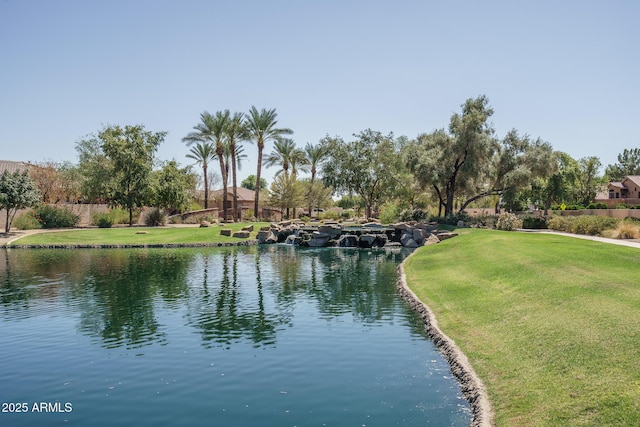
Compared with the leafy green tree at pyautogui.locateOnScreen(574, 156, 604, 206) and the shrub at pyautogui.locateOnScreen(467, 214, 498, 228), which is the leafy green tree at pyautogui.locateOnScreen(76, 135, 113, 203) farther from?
the leafy green tree at pyautogui.locateOnScreen(574, 156, 604, 206)

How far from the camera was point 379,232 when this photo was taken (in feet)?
163

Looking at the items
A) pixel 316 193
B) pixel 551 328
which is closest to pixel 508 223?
A: pixel 551 328

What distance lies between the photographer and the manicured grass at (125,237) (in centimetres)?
4544

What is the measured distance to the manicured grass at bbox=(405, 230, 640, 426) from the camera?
824 centimetres

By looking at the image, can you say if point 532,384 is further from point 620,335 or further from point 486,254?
point 486,254

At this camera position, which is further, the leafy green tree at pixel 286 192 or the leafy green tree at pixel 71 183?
the leafy green tree at pixel 286 192

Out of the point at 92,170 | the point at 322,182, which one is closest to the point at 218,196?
the point at 322,182

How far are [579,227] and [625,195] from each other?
235 ft

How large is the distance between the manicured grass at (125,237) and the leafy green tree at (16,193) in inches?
140

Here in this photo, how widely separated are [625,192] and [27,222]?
99.6m

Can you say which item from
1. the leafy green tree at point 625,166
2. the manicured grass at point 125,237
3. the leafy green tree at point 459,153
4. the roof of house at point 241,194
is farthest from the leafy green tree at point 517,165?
the leafy green tree at point 625,166

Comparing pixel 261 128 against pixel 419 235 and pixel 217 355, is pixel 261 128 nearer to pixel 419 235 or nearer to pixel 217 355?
pixel 419 235

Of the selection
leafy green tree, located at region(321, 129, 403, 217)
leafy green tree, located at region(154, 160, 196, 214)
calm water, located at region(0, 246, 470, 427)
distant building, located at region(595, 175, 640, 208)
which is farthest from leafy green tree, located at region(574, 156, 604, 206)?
calm water, located at region(0, 246, 470, 427)

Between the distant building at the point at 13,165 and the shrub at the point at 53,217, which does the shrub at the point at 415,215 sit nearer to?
the shrub at the point at 53,217
